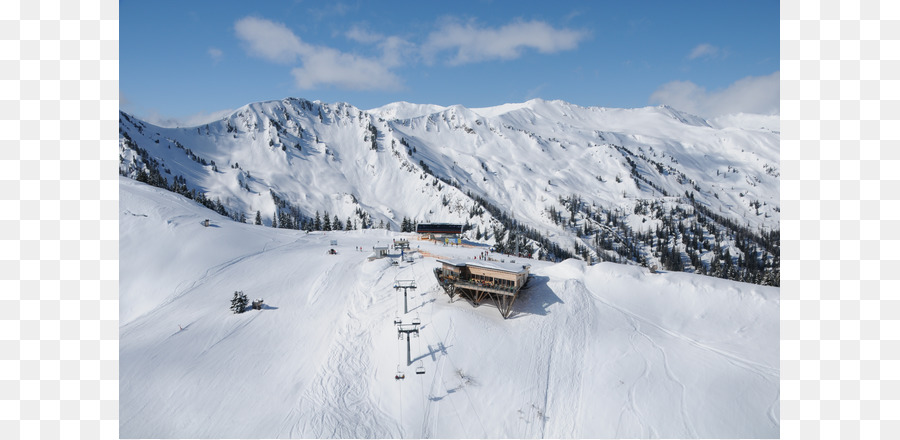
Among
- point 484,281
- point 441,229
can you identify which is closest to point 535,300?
point 484,281

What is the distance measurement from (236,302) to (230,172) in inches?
6956

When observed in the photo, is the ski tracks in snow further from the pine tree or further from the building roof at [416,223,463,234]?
the building roof at [416,223,463,234]

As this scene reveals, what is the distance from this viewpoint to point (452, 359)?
28578 millimetres

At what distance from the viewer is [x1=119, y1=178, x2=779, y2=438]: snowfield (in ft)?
78.7

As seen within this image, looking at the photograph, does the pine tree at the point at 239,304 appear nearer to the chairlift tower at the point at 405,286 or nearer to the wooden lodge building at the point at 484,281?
the chairlift tower at the point at 405,286

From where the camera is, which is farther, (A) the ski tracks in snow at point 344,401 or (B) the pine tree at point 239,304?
(B) the pine tree at point 239,304

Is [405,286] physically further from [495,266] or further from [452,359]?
[452,359]

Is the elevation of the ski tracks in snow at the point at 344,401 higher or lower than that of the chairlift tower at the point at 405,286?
lower

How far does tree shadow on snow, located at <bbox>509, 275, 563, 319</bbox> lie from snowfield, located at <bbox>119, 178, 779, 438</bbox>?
0.18 metres

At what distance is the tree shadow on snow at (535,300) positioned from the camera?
33750 millimetres

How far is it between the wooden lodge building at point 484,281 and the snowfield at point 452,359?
1215 mm

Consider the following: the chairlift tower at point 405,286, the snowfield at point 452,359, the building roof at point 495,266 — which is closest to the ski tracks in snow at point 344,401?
the snowfield at point 452,359

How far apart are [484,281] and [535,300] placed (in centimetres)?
539

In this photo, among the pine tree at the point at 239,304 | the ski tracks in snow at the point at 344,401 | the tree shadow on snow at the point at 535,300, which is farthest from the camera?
the pine tree at the point at 239,304
